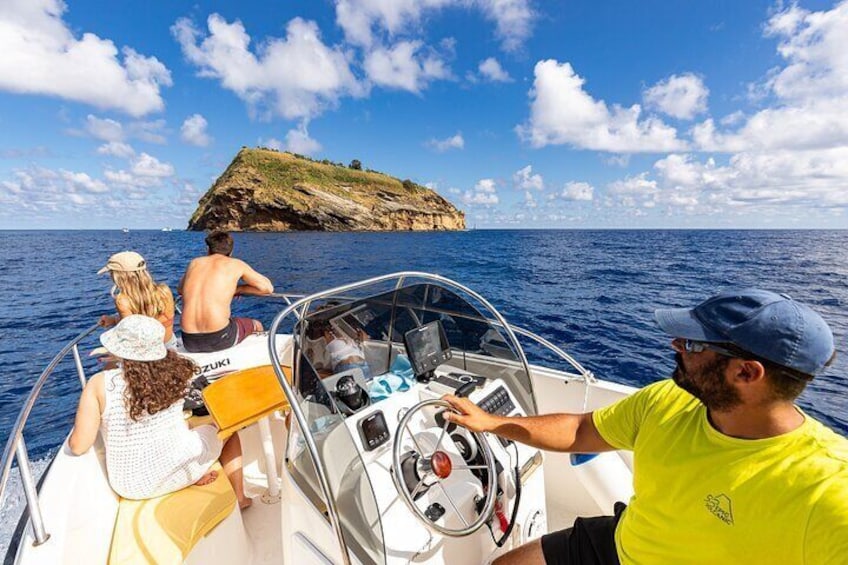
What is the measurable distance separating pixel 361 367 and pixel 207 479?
1.12m

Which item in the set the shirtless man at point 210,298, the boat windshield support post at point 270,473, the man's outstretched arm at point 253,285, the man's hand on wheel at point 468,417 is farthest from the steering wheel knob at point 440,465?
the man's outstretched arm at point 253,285

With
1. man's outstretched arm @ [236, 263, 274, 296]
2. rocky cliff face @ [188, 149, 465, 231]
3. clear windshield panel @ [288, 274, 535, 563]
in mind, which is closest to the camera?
clear windshield panel @ [288, 274, 535, 563]

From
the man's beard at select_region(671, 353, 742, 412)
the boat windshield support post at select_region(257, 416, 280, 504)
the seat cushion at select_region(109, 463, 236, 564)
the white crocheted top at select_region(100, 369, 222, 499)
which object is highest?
the man's beard at select_region(671, 353, 742, 412)

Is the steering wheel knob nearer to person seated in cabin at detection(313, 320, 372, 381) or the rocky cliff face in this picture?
person seated in cabin at detection(313, 320, 372, 381)

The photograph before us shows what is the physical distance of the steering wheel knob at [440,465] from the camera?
1.80 meters

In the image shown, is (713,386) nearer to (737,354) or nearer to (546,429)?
(737,354)

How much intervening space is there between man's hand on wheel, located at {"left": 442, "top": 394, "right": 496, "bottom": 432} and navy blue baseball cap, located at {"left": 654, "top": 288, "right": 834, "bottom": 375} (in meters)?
0.92

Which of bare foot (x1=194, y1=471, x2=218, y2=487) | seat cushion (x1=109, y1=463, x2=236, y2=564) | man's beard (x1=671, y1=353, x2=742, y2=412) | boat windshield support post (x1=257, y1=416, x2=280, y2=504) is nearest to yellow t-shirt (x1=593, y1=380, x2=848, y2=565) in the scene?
man's beard (x1=671, y1=353, x2=742, y2=412)

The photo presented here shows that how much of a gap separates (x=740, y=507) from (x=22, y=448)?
9.43ft

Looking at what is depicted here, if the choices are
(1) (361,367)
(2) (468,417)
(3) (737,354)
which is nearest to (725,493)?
(3) (737,354)

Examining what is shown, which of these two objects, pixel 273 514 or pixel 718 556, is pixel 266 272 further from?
pixel 718 556

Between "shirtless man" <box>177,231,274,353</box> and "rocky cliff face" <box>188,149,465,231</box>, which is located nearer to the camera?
"shirtless man" <box>177,231,274,353</box>

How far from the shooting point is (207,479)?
2346 millimetres

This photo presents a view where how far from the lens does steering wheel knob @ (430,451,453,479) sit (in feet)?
5.89
